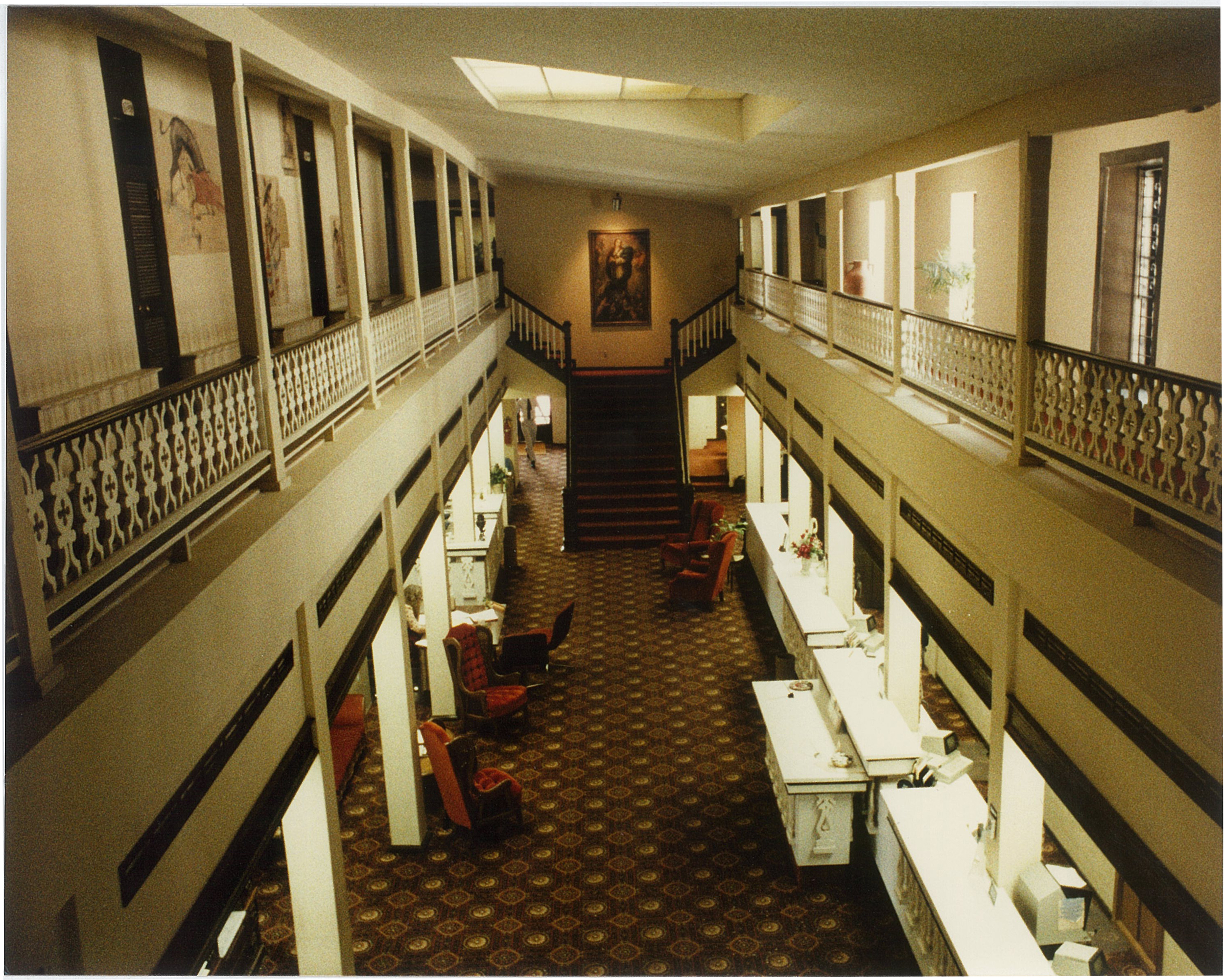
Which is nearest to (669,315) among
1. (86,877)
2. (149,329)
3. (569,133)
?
(569,133)

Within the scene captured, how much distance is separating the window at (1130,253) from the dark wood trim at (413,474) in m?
5.48

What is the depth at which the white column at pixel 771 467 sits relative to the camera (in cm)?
1499

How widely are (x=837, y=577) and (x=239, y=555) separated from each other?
7638 mm

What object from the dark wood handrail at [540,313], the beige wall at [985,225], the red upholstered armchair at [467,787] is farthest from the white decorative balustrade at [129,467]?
the dark wood handrail at [540,313]

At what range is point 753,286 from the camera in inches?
635

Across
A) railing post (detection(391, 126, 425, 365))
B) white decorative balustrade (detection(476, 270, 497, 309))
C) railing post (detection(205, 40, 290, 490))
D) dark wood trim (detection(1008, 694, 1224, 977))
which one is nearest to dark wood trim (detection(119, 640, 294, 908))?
railing post (detection(205, 40, 290, 490))

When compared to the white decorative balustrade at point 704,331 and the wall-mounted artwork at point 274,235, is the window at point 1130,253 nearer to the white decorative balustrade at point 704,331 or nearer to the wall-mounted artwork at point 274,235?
the wall-mounted artwork at point 274,235

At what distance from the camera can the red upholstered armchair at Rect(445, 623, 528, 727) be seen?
9891 millimetres

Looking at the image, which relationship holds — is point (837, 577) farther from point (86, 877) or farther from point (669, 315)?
point (669, 315)

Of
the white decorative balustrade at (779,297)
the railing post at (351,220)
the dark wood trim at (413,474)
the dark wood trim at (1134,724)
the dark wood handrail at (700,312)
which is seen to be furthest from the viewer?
the dark wood handrail at (700,312)

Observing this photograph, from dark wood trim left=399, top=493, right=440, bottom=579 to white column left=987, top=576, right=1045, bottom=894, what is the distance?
434cm

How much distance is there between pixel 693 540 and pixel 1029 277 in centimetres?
1021

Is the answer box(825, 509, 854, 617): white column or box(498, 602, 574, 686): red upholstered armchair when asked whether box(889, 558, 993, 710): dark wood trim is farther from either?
box(498, 602, 574, 686): red upholstered armchair

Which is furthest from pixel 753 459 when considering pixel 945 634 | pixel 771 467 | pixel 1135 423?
pixel 1135 423
